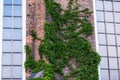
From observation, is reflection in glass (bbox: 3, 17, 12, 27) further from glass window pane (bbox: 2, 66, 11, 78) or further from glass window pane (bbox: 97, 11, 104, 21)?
glass window pane (bbox: 97, 11, 104, 21)

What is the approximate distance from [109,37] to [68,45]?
187 cm

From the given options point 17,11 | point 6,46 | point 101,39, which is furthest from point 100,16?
point 6,46

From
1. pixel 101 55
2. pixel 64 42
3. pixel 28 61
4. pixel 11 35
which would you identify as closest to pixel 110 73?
pixel 101 55

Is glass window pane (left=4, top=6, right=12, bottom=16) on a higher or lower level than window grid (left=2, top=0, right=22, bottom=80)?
higher

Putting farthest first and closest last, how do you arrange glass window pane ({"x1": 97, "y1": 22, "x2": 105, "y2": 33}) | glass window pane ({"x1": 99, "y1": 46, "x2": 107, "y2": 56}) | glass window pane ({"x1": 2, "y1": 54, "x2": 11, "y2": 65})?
glass window pane ({"x1": 97, "y1": 22, "x2": 105, "y2": 33}) → glass window pane ({"x1": 99, "y1": 46, "x2": 107, "y2": 56}) → glass window pane ({"x1": 2, "y1": 54, "x2": 11, "y2": 65})

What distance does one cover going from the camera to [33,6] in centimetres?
1412

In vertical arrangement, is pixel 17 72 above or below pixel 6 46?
below

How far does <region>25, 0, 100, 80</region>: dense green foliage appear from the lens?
13219 millimetres

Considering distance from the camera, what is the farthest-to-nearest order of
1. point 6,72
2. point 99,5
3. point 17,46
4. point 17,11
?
point 99,5 < point 17,11 < point 17,46 < point 6,72

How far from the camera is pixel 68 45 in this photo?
1354 cm

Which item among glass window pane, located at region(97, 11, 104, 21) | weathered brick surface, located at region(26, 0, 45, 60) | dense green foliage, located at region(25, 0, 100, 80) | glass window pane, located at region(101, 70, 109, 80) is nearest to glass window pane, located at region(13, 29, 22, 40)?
weathered brick surface, located at region(26, 0, 45, 60)

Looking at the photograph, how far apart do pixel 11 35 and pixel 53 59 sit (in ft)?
6.41

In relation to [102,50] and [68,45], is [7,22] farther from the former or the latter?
[102,50]

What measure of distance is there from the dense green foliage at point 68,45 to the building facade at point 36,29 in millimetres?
287
